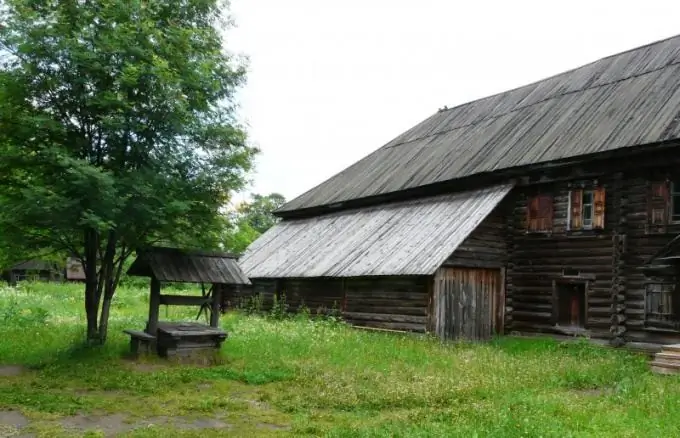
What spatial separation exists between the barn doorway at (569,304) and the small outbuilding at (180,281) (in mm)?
10422

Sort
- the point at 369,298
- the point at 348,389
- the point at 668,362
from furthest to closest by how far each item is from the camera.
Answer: the point at 369,298
the point at 668,362
the point at 348,389

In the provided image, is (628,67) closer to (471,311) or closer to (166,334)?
(471,311)

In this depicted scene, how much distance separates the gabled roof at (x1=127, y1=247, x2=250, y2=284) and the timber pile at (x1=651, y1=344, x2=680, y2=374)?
9.39 metres

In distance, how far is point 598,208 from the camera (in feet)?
58.9

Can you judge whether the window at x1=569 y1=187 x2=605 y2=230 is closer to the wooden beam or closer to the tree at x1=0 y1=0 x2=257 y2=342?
the tree at x1=0 y1=0 x2=257 y2=342

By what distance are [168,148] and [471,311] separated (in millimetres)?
10764

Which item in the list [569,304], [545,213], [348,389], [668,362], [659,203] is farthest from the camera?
[545,213]

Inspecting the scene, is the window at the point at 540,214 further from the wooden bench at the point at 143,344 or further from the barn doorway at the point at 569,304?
the wooden bench at the point at 143,344

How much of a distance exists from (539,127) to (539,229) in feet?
14.4

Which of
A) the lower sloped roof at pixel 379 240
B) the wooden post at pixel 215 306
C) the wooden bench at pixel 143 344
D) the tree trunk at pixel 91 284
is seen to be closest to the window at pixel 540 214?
the lower sloped roof at pixel 379 240

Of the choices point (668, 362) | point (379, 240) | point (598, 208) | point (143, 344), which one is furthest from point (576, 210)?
point (143, 344)

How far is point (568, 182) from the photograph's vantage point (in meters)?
19.0

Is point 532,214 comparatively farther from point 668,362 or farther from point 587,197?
point 668,362

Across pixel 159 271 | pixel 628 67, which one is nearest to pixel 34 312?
pixel 159 271
